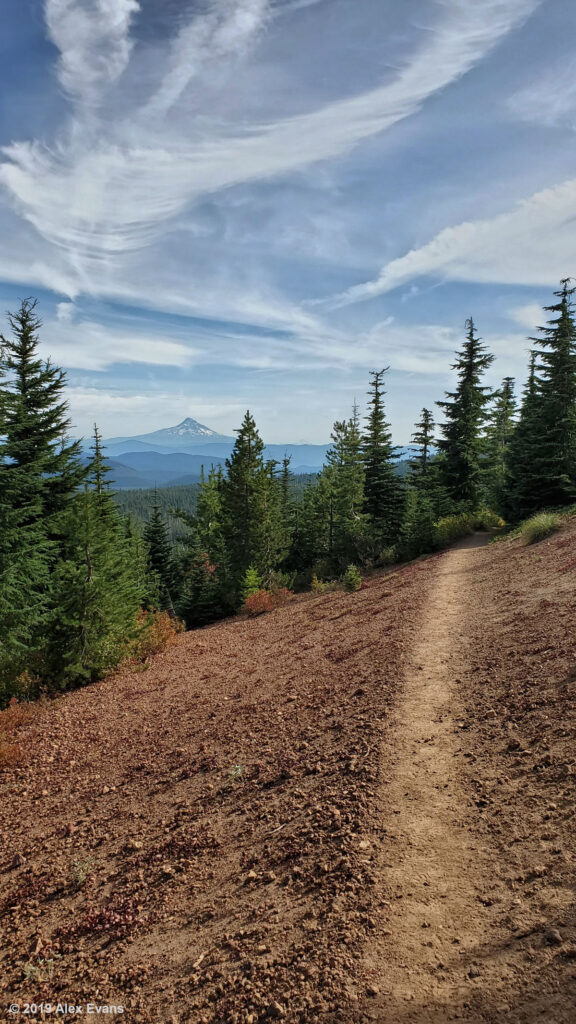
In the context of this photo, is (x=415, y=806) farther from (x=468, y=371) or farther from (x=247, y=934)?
(x=468, y=371)

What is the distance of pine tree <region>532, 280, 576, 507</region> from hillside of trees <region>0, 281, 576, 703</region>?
0.07 m

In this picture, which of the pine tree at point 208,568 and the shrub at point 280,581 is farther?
the pine tree at point 208,568

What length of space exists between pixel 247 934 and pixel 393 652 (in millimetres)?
6968

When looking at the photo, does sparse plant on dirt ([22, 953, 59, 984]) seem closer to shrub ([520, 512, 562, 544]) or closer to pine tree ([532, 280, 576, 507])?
shrub ([520, 512, 562, 544])

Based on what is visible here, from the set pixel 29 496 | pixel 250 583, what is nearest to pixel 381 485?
pixel 250 583

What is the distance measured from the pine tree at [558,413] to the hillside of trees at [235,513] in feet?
0.24

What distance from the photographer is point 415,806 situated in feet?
16.6

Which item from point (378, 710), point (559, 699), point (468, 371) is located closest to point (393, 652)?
point (378, 710)

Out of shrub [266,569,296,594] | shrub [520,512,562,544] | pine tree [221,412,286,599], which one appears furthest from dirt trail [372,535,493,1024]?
pine tree [221,412,286,599]

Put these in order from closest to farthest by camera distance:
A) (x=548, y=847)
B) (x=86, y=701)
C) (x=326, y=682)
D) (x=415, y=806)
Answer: (x=548, y=847), (x=415, y=806), (x=326, y=682), (x=86, y=701)

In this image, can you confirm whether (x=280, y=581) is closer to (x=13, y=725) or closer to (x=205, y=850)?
(x=13, y=725)

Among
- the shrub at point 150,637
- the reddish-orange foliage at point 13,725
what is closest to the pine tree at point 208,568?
the shrub at point 150,637

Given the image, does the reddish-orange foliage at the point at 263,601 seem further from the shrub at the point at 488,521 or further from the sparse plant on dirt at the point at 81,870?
the sparse plant on dirt at the point at 81,870

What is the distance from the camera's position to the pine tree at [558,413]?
25.6 m
